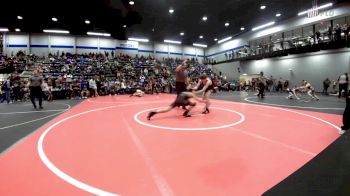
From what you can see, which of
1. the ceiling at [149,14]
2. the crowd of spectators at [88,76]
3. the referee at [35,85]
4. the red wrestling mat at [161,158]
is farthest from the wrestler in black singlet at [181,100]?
the ceiling at [149,14]

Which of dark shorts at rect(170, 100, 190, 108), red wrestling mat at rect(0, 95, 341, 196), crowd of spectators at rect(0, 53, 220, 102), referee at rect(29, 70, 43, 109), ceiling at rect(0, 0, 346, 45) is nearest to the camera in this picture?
red wrestling mat at rect(0, 95, 341, 196)

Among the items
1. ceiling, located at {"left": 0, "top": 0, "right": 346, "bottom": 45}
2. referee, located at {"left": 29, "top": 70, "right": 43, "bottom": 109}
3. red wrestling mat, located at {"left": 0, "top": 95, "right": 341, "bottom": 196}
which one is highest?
ceiling, located at {"left": 0, "top": 0, "right": 346, "bottom": 45}

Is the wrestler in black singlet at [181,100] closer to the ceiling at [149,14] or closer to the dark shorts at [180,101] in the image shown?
the dark shorts at [180,101]

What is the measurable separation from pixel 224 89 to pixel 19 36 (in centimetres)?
2402

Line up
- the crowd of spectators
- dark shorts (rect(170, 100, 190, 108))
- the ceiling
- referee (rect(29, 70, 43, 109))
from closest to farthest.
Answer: dark shorts (rect(170, 100, 190, 108)) → referee (rect(29, 70, 43, 109)) → the crowd of spectators → the ceiling

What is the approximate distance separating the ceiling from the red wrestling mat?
12.3 metres

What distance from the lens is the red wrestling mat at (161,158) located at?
2.29m

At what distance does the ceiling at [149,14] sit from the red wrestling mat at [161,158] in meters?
12.3

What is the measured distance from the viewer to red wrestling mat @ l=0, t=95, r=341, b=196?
7.53 ft

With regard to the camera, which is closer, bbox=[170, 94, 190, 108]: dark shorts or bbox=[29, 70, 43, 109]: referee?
bbox=[170, 94, 190, 108]: dark shorts

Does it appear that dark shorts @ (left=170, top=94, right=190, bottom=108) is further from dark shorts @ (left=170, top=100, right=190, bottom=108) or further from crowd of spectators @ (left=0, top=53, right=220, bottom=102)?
crowd of spectators @ (left=0, top=53, right=220, bottom=102)

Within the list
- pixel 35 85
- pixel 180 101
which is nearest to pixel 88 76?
pixel 35 85

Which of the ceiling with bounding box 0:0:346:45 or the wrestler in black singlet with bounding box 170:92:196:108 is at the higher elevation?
the ceiling with bounding box 0:0:346:45

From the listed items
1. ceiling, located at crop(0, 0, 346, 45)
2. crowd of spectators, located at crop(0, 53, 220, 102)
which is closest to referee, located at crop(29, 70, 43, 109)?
crowd of spectators, located at crop(0, 53, 220, 102)
